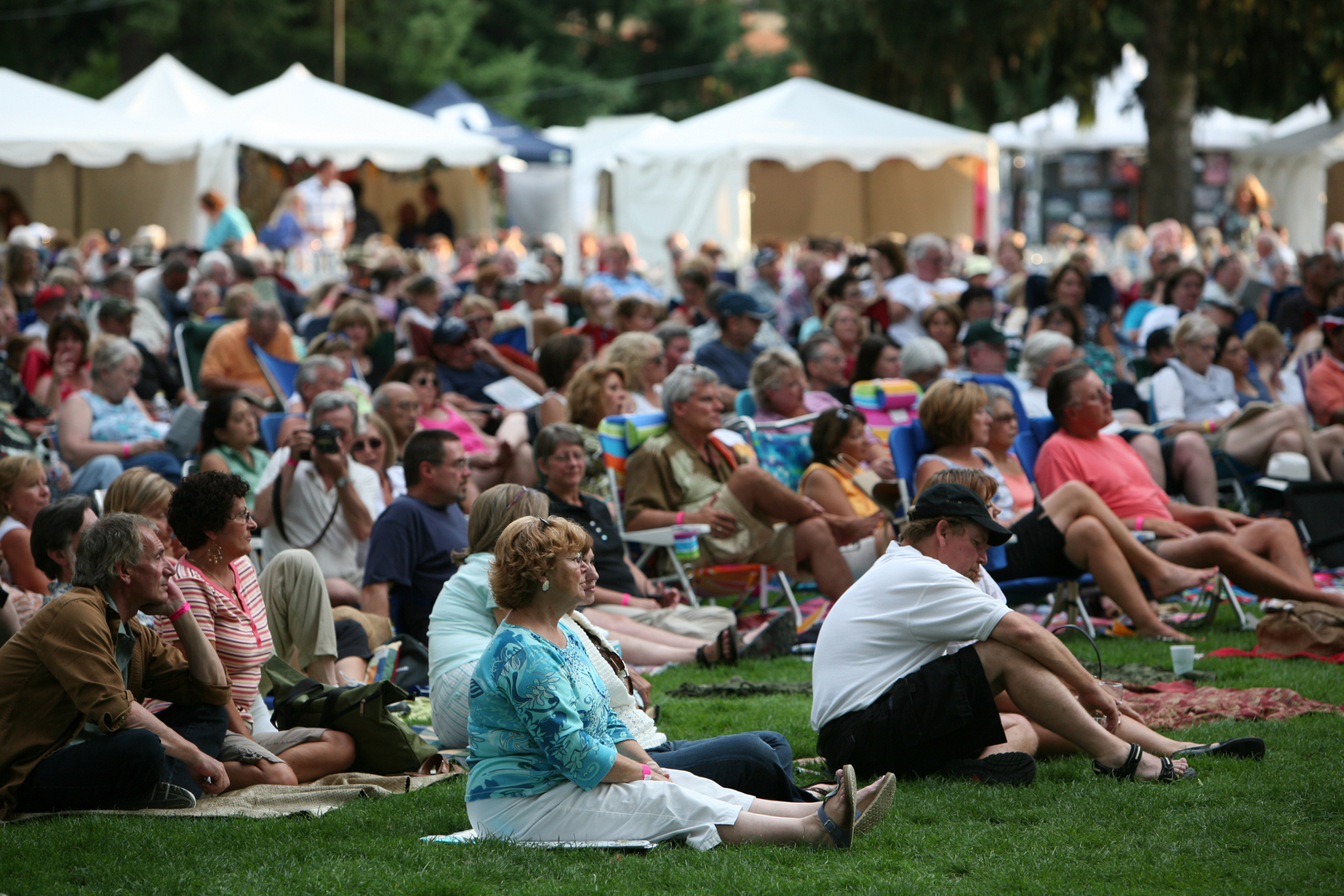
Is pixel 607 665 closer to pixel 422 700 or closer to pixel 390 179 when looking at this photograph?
pixel 422 700

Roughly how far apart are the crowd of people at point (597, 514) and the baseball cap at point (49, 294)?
126 millimetres

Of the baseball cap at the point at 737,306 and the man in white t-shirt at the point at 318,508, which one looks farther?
the baseball cap at the point at 737,306

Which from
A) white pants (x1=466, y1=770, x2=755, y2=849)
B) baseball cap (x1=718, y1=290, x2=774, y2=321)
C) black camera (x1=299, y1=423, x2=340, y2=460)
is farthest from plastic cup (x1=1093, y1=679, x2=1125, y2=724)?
baseball cap (x1=718, y1=290, x2=774, y2=321)

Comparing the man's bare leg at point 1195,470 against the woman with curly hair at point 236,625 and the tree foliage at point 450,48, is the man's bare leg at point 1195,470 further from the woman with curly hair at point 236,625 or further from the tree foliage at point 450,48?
the tree foliage at point 450,48

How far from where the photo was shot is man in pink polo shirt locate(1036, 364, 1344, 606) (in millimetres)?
6781

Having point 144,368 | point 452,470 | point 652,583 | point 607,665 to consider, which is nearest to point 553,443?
point 452,470

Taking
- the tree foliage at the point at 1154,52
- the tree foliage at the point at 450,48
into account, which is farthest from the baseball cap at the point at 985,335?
the tree foliage at the point at 450,48

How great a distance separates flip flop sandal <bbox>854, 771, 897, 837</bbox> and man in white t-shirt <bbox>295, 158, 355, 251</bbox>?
49.2ft

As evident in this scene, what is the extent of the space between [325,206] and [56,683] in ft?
47.0

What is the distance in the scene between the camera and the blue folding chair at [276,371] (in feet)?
31.6

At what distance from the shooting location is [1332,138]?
2455 centimetres

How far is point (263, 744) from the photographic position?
4758mm

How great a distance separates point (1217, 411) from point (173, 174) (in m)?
17.4

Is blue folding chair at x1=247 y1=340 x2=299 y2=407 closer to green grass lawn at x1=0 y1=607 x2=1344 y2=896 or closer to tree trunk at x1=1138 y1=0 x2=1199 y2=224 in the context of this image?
green grass lawn at x1=0 y1=607 x2=1344 y2=896
